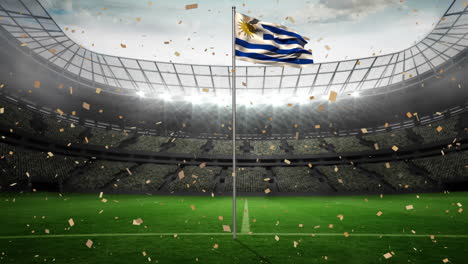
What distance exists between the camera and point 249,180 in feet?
109

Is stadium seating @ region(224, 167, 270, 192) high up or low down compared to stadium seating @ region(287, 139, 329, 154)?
down

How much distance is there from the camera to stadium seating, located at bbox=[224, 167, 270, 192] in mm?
31375

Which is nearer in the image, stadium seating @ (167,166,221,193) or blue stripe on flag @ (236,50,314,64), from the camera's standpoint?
blue stripe on flag @ (236,50,314,64)

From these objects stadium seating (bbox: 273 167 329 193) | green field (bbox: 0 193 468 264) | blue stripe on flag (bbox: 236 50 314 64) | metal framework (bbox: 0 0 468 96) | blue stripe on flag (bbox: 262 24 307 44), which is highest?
metal framework (bbox: 0 0 468 96)

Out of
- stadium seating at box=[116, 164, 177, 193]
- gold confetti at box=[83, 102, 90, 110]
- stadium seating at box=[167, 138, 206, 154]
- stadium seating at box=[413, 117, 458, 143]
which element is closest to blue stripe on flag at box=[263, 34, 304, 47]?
stadium seating at box=[116, 164, 177, 193]

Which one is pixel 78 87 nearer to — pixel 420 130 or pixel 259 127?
pixel 259 127

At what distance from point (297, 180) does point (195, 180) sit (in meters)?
12.3

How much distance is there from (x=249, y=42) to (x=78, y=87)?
118 ft

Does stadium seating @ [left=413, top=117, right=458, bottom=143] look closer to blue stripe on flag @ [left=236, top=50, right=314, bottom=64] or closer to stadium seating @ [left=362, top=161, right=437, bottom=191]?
stadium seating @ [left=362, top=161, right=437, bottom=191]

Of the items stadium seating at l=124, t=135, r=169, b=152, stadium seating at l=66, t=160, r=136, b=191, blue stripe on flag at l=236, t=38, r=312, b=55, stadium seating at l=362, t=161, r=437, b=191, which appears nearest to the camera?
blue stripe on flag at l=236, t=38, r=312, b=55

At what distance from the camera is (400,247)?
Answer: 586 centimetres

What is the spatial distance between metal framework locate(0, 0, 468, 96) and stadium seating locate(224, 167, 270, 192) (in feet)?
39.6

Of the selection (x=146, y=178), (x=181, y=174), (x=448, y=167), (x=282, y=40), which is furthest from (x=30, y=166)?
(x=448, y=167)

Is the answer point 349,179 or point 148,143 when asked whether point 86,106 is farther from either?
point 349,179
